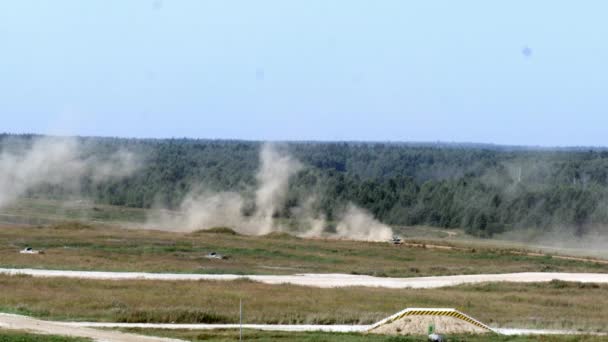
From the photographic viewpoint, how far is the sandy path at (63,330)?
118 feet

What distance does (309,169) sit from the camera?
154m

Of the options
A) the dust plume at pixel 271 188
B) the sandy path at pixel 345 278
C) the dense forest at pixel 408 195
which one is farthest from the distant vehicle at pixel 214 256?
the dense forest at pixel 408 195

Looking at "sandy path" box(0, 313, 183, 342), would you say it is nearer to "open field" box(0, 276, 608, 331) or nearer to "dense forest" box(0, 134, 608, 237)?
"open field" box(0, 276, 608, 331)

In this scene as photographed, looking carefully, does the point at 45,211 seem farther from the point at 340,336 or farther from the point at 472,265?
the point at 340,336

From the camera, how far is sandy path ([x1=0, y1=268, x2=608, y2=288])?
59.2m

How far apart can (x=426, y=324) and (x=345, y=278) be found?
1046 inches

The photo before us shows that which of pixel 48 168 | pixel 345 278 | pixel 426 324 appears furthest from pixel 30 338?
pixel 48 168

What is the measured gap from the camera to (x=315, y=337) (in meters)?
37.1

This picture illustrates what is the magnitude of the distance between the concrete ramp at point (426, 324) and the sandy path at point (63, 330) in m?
8.10

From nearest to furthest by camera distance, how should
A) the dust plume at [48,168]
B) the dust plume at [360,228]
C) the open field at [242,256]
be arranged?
the open field at [242,256] → the dust plume at [360,228] → the dust plume at [48,168]

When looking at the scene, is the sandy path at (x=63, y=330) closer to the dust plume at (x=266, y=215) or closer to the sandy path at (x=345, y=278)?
the sandy path at (x=345, y=278)

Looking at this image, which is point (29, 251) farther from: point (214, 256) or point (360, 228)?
point (360, 228)

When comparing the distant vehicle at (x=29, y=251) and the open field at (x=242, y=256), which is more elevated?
the distant vehicle at (x=29, y=251)

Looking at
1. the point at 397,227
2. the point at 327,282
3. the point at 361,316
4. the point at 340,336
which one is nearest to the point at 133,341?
the point at 340,336
